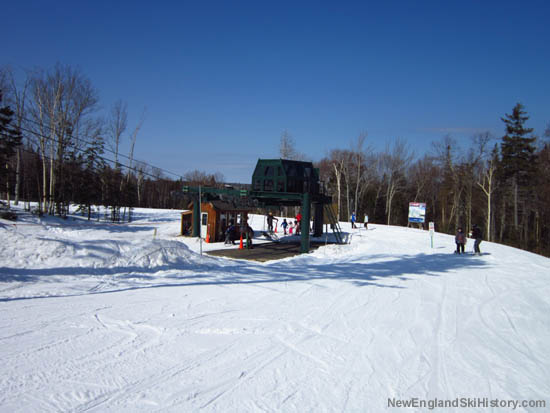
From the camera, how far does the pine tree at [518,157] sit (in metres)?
43.2

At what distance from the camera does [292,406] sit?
4109 mm

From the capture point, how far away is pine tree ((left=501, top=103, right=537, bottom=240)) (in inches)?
1699

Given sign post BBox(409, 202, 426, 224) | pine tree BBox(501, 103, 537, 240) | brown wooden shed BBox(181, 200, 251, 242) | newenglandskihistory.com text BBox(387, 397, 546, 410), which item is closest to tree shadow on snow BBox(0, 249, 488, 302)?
newenglandskihistory.com text BBox(387, 397, 546, 410)

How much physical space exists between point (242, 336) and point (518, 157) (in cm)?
4971

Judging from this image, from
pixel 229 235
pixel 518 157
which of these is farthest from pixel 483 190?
pixel 229 235

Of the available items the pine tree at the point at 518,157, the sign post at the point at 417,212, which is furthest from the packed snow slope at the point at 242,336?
the pine tree at the point at 518,157

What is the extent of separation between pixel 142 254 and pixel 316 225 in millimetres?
18556

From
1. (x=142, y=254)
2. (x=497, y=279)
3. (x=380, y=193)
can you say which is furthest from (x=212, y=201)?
(x=380, y=193)

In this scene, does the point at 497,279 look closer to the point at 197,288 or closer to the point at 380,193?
the point at 197,288

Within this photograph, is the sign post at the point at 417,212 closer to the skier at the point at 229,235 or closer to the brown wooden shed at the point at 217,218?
the brown wooden shed at the point at 217,218

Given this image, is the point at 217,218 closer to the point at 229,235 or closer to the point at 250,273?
the point at 229,235

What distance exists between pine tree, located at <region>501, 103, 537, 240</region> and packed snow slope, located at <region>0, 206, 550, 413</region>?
36.8 metres

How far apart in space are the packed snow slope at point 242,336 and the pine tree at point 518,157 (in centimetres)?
3680

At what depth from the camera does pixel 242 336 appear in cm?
642
